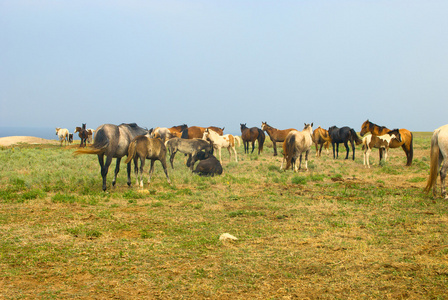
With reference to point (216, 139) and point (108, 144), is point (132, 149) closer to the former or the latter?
point (108, 144)

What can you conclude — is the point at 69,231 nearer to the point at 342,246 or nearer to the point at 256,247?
the point at 256,247

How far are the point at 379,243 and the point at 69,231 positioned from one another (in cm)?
615

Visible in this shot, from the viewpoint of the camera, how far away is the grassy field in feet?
16.4

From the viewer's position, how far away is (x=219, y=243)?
6949 mm

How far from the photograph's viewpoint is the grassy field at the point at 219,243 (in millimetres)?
5008

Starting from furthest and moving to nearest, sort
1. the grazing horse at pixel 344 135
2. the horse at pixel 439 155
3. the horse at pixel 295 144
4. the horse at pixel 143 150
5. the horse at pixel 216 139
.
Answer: the grazing horse at pixel 344 135
the horse at pixel 216 139
the horse at pixel 295 144
the horse at pixel 143 150
the horse at pixel 439 155

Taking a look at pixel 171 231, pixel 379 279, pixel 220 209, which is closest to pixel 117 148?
pixel 220 209

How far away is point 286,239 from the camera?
720cm

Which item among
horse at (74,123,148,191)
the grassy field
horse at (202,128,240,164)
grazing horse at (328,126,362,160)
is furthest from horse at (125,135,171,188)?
grazing horse at (328,126,362,160)

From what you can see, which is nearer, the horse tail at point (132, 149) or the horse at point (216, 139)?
the horse tail at point (132, 149)

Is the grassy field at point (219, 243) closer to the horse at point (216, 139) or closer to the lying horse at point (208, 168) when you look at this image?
the lying horse at point (208, 168)

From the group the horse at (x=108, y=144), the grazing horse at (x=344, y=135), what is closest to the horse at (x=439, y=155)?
the horse at (x=108, y=144)

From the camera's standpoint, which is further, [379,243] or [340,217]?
[340,217]

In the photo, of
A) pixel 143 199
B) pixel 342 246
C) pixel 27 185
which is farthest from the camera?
pixel 27 185
